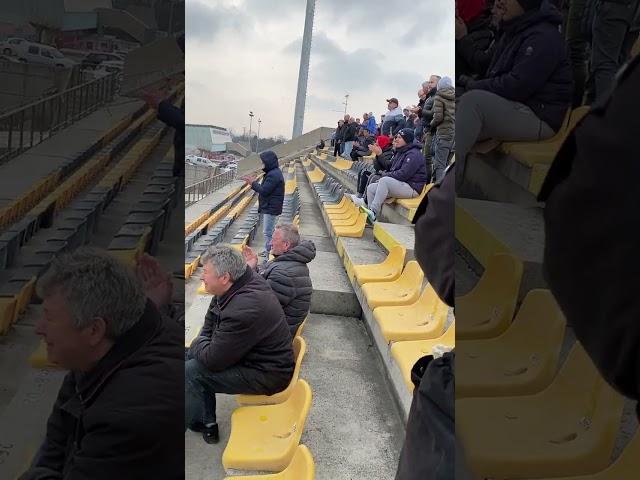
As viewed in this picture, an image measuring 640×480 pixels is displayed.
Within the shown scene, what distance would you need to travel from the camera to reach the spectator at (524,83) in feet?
1.07

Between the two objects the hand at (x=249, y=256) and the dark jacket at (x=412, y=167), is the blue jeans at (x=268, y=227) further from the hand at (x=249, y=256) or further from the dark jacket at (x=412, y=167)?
the dark jacket at (x=412, y=167)

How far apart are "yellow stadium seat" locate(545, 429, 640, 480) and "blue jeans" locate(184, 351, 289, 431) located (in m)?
0.30

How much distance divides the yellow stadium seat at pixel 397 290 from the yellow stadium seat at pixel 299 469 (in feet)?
0.80

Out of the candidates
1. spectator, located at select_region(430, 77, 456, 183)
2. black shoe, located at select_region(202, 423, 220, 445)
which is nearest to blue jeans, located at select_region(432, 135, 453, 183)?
spectator, located at select_region(430, 77, 456, 183)

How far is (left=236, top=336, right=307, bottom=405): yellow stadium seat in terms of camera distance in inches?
26.0

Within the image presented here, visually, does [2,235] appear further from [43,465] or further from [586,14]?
[586,14]

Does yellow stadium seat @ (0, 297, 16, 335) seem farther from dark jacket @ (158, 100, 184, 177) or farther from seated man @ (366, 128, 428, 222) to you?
seated man @ (366, 128, 428, 222)


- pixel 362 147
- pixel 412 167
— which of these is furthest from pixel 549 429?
pixel 362 147

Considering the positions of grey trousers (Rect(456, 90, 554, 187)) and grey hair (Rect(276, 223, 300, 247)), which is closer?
grey trousers (Rect(456, 90, 554, 187))

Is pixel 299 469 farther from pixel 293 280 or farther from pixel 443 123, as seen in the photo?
pixel 443 123

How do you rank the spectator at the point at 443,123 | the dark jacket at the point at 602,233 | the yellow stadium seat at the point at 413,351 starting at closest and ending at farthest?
the dark jacket at the point at 602,233 < the spectator at the point at 443,123 < the yellow stadium seat at the point at 413,351

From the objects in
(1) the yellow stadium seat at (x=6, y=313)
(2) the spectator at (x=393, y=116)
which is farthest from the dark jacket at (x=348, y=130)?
(1) the yellow stadium seat at (x=6, y=313)

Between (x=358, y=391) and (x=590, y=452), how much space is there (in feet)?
1.34

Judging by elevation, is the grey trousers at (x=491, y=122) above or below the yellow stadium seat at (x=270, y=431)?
above
